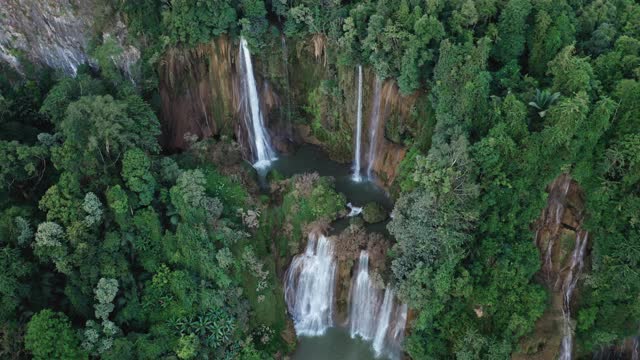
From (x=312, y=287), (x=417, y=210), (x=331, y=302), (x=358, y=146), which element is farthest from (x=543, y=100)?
(x=312, y=287)

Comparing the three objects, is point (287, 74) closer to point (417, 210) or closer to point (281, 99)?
point (281, 99)

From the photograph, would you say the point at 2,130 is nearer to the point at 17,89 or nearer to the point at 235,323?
the point at 17,89

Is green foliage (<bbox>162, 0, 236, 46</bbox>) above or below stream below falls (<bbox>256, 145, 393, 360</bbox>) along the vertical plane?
above

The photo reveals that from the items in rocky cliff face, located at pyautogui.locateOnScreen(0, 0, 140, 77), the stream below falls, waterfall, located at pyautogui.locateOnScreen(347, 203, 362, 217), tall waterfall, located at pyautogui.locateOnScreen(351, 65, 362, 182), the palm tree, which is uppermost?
rocky cliff face, located at pyautogui.locateOnScreen(0, 0, 140, 77)

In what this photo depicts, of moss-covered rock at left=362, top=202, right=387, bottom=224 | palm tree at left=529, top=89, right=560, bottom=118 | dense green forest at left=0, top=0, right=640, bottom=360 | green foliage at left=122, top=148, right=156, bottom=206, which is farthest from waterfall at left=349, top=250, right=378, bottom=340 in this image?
green foliage at left=122, top=148, right=156, bottom=206

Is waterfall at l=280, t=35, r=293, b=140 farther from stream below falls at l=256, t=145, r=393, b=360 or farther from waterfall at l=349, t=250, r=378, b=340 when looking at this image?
waterfall at l=349, t=250, r=378, b=340
